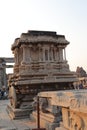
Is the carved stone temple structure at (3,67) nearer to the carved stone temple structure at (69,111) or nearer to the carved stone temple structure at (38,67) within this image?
the carved stone temple structure at (38,67)

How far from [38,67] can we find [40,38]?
139 centimetres

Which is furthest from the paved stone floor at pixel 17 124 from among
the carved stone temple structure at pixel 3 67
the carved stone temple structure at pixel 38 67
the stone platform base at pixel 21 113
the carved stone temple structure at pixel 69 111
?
the carved stone temple structure at pixel 3 67

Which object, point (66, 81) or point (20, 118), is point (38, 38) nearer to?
point (66, 81)

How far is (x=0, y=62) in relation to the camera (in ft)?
129

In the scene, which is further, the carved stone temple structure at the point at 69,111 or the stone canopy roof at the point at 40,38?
the stone canopy roof at the point at 40,38

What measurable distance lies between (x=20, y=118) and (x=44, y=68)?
2961 millimetres

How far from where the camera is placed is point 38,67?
12.0m

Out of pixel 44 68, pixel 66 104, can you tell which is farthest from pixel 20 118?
pixel 66 104

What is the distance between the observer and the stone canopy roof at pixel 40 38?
12.0 meters

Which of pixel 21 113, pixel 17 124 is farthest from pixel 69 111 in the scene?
pixel 21 113

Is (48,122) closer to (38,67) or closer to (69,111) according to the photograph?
(69,111)

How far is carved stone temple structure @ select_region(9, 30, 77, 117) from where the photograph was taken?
11.2m

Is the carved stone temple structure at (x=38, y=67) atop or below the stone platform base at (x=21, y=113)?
atop

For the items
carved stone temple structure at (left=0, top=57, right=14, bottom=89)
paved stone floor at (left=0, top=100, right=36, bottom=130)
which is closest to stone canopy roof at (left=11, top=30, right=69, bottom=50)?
paved stone floor at (left=0, top=100, right=36, bottom=130)
